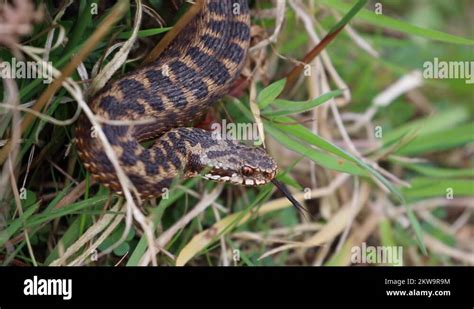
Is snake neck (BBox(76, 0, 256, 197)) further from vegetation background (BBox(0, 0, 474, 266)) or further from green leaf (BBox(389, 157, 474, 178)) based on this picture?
green leaf (BBox(389, 157, 474, 178))

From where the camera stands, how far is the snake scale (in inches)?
181

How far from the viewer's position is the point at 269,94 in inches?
207

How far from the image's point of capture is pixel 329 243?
6.23m

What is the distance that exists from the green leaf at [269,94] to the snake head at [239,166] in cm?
42

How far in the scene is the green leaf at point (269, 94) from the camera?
525 centimetres

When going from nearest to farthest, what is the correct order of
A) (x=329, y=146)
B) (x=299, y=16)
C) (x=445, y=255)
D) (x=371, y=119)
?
1. (x=329, y=146)
2. (x=299, y=16)
3. (x=445, y=255)
4. (x=371, y=119)

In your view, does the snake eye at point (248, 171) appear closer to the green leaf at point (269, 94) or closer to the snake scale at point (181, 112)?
the snake scale at point (181, 112)

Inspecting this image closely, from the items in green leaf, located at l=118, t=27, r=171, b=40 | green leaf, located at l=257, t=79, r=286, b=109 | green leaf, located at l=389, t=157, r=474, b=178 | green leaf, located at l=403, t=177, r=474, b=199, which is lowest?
green leaf, located at l=403, t=177, r=474, b=199

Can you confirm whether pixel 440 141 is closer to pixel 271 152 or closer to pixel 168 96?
pixel 271 152

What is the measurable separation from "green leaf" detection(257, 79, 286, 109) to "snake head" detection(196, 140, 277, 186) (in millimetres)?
424

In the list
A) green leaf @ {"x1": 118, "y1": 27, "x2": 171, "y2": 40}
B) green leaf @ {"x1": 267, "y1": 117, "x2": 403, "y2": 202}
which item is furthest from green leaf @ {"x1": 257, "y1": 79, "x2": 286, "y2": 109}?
green leaf @ {"x1": 118, "y1": 27, "x2": 171, "y2": 40}
